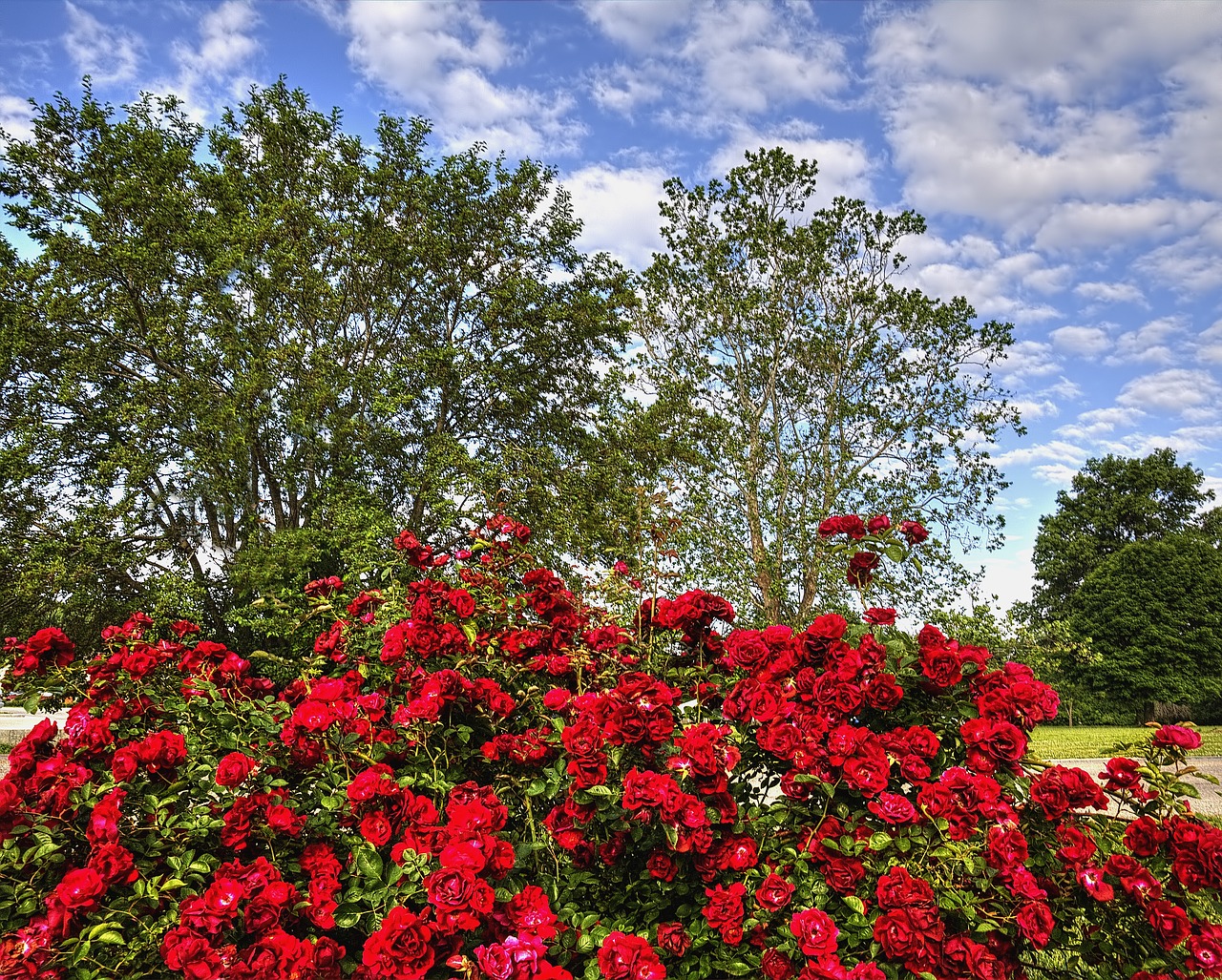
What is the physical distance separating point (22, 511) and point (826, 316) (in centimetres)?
1623

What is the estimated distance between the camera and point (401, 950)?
6.93 ft

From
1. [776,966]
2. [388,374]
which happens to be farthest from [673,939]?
[388,374]

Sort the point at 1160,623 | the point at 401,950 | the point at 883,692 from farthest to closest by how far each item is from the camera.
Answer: the point at 1160,623 < the point at 883,692 < the point at 401,950

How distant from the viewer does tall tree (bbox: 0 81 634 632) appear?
13664 mm

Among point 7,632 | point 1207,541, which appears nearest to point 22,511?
point 7,632

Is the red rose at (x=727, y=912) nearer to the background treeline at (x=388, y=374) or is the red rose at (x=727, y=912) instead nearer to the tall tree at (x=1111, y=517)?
the background treeline at (x=388, y=374)

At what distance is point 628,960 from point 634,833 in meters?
0.46

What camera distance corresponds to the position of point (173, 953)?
2.27 m

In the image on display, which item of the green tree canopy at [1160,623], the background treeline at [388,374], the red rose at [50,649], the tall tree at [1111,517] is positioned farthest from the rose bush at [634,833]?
the tall tree at [1111,517]

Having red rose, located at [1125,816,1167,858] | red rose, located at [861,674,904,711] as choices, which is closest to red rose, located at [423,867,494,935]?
red rose, located at [861,674,904,711]

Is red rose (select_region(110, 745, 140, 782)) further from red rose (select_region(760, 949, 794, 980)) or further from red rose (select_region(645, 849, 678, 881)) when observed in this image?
red rose (select_region(760, 949, 794, 980))

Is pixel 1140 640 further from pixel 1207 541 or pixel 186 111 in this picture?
pixel 186 111

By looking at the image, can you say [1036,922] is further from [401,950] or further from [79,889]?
[79,889]

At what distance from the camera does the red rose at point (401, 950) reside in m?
2.10
